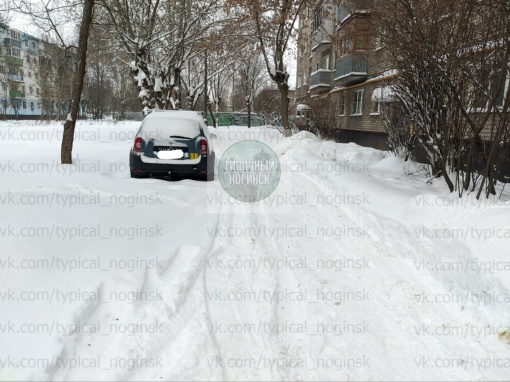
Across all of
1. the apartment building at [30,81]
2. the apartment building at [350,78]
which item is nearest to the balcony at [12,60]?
the apartment building at [30,81]

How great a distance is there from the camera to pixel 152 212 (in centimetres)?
495

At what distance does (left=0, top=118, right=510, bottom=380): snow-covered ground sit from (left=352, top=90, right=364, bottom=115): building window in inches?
654

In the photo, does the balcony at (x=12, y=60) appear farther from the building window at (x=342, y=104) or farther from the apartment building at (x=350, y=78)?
the building window at (x=342, y=104)

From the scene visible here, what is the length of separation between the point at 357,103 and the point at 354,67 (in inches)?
95.2

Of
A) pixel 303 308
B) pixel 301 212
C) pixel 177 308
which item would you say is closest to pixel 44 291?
pixel 177 308

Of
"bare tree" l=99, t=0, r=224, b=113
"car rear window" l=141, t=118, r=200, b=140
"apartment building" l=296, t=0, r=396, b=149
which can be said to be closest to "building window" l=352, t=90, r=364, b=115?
"apartment building" l=296, t=0, r=396, b=149

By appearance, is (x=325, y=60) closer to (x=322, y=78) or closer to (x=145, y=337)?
(x=322, y=78)

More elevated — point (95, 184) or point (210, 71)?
point (210, 71)

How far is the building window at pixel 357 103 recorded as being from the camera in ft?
68.9

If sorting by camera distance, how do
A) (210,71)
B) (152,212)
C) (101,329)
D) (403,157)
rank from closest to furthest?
(101,329) → (152,212) → (403,157) → (210,71)

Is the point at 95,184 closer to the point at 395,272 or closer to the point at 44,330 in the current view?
the point at 44,330

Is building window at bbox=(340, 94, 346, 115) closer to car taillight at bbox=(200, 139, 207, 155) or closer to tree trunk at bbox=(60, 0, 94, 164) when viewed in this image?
car taillight at bbox=(200, 139, 207, 155)

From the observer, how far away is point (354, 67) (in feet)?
65.3

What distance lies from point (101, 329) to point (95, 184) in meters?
4.14
